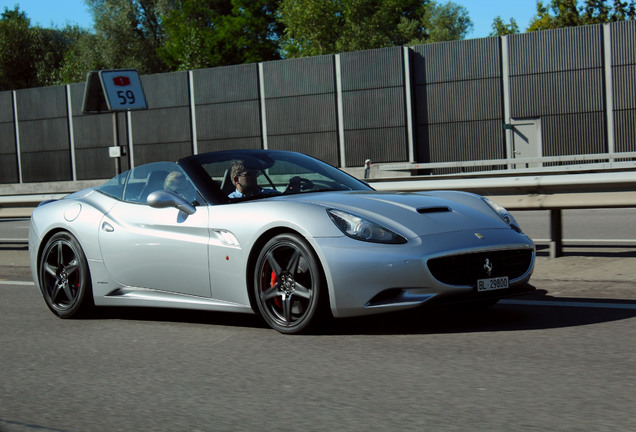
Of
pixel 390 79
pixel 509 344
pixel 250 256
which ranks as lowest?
pixel 509 344

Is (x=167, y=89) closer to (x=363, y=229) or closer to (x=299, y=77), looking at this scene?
(x=299, y=77)

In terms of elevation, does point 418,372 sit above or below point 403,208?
below

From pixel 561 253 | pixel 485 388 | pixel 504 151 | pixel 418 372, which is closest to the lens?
pixel 485 388

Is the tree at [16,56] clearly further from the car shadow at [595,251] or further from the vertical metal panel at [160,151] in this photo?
the car shadow at [595,251]

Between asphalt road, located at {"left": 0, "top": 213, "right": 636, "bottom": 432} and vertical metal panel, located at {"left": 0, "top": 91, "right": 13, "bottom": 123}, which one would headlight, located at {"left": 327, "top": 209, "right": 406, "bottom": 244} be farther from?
vertical metal panel, located at {"left": 0, "top": 91, "right": 13, "bottom": 123}

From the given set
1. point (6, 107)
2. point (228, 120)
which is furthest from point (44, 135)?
point (228, 120)

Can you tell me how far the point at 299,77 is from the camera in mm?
42281

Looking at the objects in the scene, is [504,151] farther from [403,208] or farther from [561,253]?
[403,208]

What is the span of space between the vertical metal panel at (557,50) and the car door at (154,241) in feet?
106

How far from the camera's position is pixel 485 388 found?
13.6ft

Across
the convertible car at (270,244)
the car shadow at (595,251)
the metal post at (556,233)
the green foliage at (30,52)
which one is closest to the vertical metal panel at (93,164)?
the green foliage at (30,52)

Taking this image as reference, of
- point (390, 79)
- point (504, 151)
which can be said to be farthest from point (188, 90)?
point (504, 151)

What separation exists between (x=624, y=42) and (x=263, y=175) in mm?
32404

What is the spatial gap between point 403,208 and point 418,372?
1.44 meters
